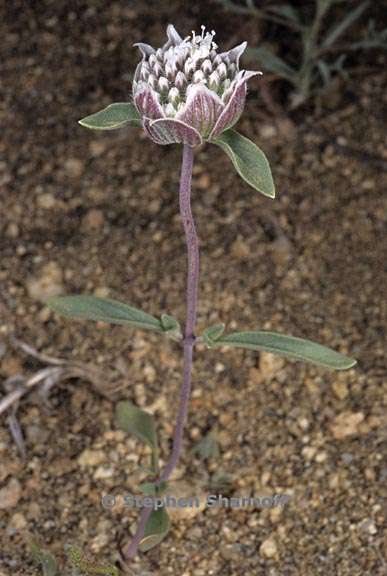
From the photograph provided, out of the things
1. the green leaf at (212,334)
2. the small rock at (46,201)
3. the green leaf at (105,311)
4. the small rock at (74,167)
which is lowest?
the small rock at (46,201)

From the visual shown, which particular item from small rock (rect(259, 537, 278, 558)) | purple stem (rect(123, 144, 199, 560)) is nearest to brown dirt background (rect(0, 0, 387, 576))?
small rock (rect(259, 537, 278, 558))

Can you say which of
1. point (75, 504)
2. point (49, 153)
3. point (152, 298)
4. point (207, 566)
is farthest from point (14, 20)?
point (207, 566)

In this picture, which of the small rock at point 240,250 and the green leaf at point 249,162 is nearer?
the green leaf at point 249,162

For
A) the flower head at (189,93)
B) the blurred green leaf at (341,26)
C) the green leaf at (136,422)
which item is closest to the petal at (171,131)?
the flower head at (189,93)

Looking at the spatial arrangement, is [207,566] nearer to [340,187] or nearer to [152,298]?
[152,298]

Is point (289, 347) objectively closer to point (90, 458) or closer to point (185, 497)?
point (185, 497)

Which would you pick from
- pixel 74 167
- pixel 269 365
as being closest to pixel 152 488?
pixel 269 365

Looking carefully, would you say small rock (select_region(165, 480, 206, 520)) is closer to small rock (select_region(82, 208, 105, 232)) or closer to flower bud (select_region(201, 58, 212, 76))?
small rock (select_region(82, 208, 105, 232))

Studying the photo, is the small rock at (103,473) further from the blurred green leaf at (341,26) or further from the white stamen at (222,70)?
the blurred green leaf at (341,26)
